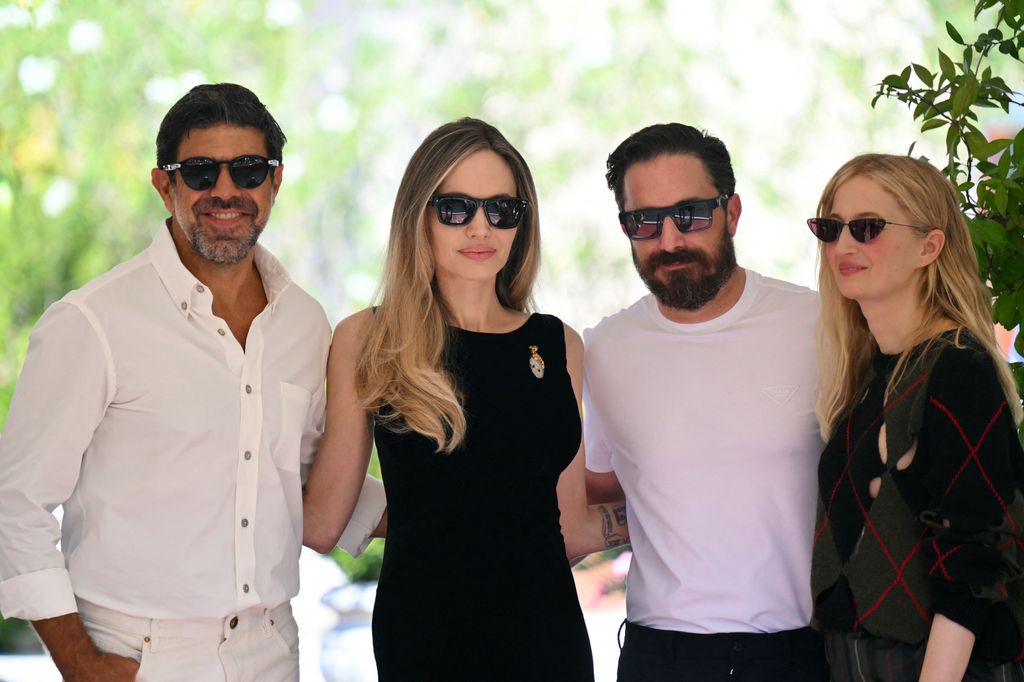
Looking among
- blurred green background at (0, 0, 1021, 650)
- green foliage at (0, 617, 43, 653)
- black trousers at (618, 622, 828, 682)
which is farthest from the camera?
blurred green background at (0, 0, 1021, 650)

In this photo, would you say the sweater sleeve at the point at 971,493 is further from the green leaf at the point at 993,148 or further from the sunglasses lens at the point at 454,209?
the sunglasses lens at the point at 454,209

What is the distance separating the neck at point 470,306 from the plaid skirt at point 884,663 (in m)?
0.97

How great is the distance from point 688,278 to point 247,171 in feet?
3.26

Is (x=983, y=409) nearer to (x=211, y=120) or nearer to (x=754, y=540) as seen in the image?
(x=754, y=540)

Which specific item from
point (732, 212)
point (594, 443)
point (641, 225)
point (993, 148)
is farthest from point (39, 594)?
point (993, 148)

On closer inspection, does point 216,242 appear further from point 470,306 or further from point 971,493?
point 971,493

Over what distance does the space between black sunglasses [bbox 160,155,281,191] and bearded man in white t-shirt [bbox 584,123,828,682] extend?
842 millimetres

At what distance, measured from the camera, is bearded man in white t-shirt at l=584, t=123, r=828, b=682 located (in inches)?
101

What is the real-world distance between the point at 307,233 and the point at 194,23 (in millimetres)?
1340

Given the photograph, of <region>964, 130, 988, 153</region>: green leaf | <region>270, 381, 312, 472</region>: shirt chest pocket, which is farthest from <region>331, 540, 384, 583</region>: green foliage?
<region>964, 130, 988, 153</region>: green leaf

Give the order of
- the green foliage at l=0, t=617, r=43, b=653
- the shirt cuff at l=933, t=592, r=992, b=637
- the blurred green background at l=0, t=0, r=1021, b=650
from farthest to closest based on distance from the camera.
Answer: the blurred green background at l=0, t=0, r=1021, b=650 < the green foliage at l=0, t=617, r=43, b=653 < the shirt cuff at l=933, t=592, r=992, b=637

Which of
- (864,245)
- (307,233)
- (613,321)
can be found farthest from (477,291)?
(307,233)

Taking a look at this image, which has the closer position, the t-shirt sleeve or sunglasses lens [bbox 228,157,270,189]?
sunglasses lens [bbox 228,157,270,189]

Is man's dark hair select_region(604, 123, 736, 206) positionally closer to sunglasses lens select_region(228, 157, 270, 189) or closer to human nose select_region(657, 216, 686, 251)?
human nose select_region(657, 216, 686, 251)
